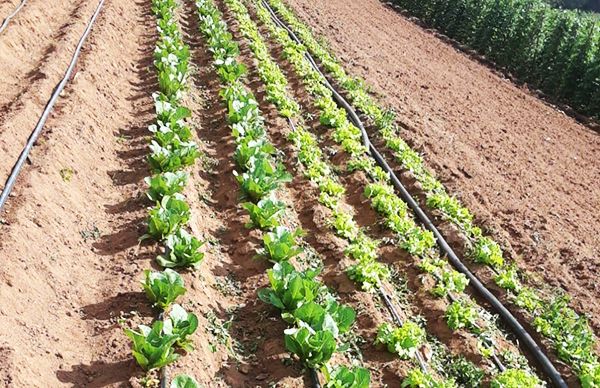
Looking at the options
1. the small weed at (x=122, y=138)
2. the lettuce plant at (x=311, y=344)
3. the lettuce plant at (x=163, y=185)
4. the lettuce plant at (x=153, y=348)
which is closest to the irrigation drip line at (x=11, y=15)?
the small weed at (x=122, y=138)

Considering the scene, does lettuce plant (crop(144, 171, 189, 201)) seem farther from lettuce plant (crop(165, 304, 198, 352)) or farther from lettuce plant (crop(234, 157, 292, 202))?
lettuce plant (crop(165, 304, 198, 352))

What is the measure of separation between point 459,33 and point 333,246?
62.2 ft

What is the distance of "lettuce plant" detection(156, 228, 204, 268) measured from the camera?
6.48m

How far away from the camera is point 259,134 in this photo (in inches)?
398

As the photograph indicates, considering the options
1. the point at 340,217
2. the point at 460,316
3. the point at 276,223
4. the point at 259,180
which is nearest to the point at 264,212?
the point at 276,223

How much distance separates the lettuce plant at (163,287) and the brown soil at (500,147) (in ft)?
18.1

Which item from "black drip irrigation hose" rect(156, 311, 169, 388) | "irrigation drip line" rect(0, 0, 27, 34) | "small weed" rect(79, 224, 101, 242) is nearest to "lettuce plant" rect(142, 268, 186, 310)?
"black drip irrigation hose" rect(156, 311, 169, 388)

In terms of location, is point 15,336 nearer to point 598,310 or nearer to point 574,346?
point 574,346

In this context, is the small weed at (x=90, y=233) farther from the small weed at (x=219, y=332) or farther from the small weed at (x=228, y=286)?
the small weed at (x=219, y=332)

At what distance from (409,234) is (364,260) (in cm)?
131

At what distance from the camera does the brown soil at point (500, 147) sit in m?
9.32

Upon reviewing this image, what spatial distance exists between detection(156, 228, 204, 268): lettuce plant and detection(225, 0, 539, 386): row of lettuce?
2.01 m

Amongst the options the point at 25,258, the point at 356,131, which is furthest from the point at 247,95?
the point at 25,258

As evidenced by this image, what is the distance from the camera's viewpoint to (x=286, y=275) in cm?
646
